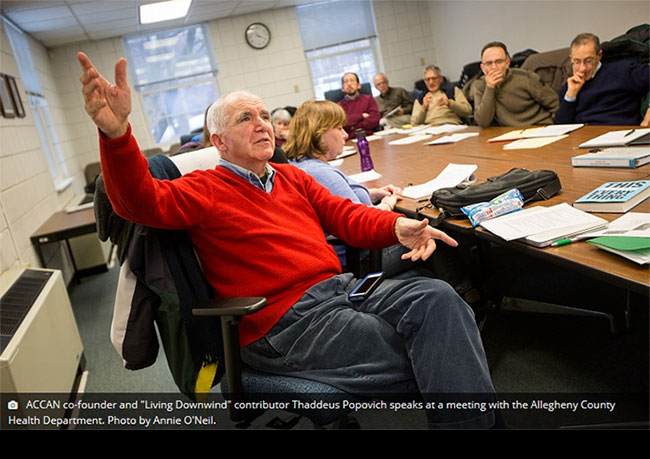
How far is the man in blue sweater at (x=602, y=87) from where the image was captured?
2914mm

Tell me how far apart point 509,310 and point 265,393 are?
1.38 meters

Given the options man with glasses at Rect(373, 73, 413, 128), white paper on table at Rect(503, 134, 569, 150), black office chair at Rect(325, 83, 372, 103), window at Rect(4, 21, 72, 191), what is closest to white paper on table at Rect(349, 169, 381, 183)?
white paper on table at Rect(503, 134, 569, 150)

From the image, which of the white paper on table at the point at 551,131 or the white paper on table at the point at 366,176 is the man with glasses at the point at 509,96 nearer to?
the white paper on table at the point at 551,131

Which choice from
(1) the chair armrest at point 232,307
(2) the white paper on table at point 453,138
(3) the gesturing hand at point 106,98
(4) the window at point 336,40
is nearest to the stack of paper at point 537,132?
(2) the white paper on table at point 453,138

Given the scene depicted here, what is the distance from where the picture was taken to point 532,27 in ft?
20.4

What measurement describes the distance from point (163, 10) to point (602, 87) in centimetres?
534

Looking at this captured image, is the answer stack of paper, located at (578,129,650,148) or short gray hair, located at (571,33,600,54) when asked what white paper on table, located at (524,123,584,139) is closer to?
stack of paper, located at (578,129,650,148)

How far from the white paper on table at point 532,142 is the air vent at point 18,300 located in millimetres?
2268

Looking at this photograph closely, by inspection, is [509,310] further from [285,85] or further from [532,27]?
[285,85]

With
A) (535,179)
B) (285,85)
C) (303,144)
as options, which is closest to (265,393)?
(535,179)

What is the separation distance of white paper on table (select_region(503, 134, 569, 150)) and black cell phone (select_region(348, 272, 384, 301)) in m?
1.41

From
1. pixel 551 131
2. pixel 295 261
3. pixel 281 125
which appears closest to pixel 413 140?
pixel 281 125

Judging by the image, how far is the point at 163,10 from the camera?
6375mm

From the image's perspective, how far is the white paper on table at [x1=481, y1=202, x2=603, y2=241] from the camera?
4.17 ft
